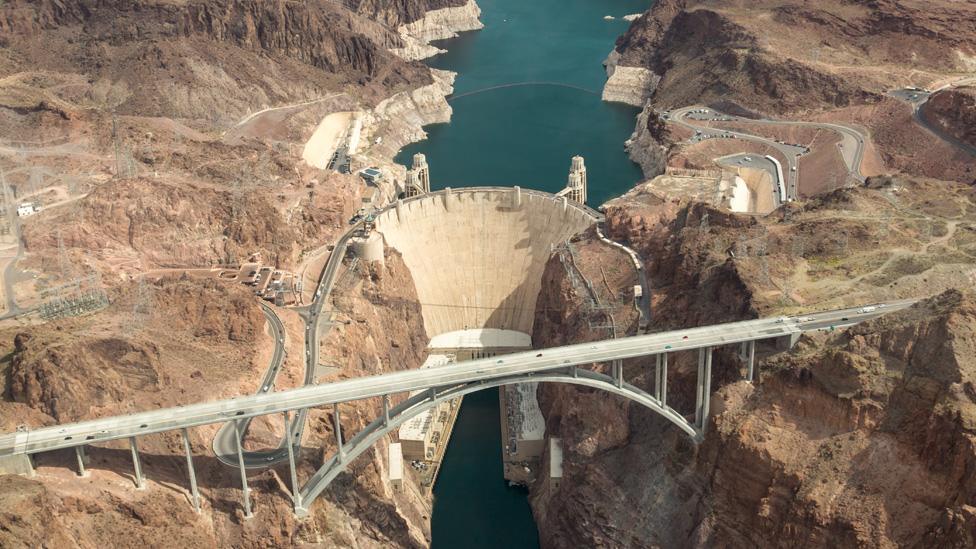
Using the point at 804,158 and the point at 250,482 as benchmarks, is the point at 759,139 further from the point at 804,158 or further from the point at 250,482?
the point at 250,482

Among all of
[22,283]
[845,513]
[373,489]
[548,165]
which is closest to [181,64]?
[548,165]

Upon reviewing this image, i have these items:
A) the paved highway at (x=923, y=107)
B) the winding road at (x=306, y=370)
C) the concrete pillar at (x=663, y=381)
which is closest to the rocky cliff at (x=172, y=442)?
the winding road at (x=306, y=370)

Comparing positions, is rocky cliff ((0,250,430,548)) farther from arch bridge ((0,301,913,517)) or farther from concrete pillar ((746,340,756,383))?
concrete pillar ((746,340,756,383))

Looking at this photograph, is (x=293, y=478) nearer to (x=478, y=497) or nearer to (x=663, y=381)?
(x=478, y=497)

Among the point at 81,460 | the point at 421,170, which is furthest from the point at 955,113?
the point at 81,460

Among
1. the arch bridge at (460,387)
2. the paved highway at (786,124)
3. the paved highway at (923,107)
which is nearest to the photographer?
the arch bridge at (460,387)

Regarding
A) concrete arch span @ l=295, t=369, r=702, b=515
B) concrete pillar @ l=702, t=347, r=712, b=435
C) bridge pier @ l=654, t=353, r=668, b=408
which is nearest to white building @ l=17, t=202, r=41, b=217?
concrete arch span @ l=295, t=369, r=702, b=515

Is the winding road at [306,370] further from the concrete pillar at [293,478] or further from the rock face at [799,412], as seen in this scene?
the rock face at [799,412]
